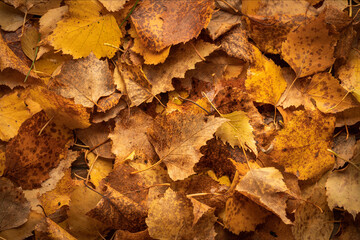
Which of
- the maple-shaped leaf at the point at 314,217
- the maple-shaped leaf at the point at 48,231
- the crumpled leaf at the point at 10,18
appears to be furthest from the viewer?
the crumpled leaf at the point at 10,18

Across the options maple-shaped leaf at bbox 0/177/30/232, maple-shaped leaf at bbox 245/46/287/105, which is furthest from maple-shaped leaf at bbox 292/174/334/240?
maple-shaped leaf at bbox 0/177/30/232

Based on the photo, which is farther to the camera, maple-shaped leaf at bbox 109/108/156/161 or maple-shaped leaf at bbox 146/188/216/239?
maple-shaped leaf at bbox 109/108/156/161

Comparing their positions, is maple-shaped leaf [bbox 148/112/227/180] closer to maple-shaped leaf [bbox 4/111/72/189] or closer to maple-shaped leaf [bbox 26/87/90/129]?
maple-shaped leaf [bbox 26/87/90/129]

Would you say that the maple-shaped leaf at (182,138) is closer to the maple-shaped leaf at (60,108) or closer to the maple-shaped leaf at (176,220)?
the maple-shaped leaf at (176,220)

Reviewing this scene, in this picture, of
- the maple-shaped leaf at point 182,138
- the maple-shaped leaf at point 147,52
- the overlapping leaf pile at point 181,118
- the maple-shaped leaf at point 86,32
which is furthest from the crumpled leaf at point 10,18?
the maple-shaped leaf at point 182,138

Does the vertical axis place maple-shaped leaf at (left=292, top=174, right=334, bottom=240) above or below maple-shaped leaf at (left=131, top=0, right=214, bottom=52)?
below

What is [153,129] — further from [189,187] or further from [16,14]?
[16,14]

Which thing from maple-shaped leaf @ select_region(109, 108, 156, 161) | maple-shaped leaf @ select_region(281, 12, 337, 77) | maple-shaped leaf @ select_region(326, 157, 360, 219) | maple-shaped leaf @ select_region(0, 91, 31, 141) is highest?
maple-shaped leaf @ select_region(281, 12, 337, 77)

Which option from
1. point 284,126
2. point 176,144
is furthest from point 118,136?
point 284,126
